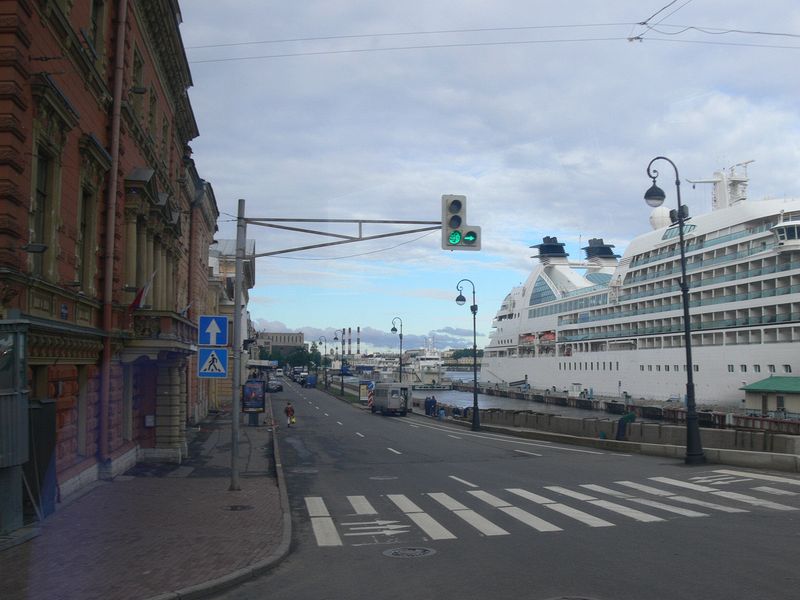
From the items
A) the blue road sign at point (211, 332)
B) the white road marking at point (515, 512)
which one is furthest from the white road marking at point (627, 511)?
the blue road sign at point (211, 332)

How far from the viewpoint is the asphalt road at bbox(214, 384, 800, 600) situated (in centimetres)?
848

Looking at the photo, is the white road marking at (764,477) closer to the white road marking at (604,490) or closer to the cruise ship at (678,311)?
the white road marking at (604,490)

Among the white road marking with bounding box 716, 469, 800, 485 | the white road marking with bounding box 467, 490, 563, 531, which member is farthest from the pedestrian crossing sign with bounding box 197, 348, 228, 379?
the white road marking with bounding box 716, 469, 800, 485

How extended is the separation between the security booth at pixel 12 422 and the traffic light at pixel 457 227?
7.90 m

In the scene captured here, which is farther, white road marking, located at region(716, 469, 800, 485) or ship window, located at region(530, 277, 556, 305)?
ship window, located at region(530, 277, 556, 305)

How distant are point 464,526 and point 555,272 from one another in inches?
3475

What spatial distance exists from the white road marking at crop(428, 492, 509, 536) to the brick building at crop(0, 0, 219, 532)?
7366 millimetres

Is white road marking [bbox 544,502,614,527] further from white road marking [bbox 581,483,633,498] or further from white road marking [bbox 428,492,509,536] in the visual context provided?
white road marking [bbox 581,483,633,498]

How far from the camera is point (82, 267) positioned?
15359mm

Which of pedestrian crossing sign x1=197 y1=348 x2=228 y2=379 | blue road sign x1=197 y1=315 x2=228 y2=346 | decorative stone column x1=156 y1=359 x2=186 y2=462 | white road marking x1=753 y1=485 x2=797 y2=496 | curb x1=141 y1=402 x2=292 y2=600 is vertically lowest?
white road marking x1=753 y1=485 x2=797 y2=496

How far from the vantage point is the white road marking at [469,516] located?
12.1m

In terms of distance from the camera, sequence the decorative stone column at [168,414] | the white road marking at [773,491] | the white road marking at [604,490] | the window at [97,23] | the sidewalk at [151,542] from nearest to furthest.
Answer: the sidewalk at [151,542]
the white road marking at [773,491]
the window at [97,23]
the white road marking at [604,490]
the decorative stone column at [168,414]

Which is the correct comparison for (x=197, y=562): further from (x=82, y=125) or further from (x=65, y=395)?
(x=82, y=125)

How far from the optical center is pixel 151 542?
10.6 metres
